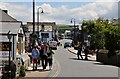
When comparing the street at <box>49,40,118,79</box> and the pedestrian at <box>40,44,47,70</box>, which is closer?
the street at <box>49,40,118,79</box>

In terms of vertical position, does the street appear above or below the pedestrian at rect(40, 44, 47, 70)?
below

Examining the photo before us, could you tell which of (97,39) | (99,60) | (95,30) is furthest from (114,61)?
(95,30)

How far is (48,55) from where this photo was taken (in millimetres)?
25641

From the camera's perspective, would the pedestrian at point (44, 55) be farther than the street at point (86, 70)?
Yes

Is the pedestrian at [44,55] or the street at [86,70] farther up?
the pedestrian at [44,55]

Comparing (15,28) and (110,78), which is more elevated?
(15,28)

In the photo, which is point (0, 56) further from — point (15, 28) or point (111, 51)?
point (111, 51)

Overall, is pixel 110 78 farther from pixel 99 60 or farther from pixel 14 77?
pixel 99 60

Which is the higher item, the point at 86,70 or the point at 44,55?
the point at 44,55

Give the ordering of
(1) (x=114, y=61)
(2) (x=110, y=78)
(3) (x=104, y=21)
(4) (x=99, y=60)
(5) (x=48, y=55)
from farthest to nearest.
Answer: (3) (x=104, y=21), (4) (x=99, y=60), (1) (x=114, y=61), (5) (x=48, y=55), (2) (x=110, y=78)

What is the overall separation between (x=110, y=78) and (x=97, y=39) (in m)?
34.0

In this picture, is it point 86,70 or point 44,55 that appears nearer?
point 86,70

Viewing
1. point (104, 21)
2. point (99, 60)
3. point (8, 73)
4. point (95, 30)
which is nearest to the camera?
point (8, 73)

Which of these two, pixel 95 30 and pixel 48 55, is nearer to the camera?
pixel 48 55
